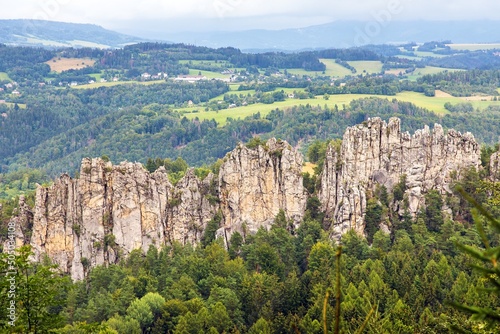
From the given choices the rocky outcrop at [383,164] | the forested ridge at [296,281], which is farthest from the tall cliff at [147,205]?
the rocky outcrop at [383,164]

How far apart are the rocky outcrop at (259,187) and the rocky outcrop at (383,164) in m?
3.72

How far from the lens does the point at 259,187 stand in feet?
267

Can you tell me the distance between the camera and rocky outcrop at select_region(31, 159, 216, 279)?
7775cm

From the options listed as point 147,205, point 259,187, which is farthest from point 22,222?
point 259,187

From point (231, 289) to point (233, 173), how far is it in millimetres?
20446

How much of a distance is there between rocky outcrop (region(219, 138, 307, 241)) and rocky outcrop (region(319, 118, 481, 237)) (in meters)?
3.72

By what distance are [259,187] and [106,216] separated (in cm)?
1898

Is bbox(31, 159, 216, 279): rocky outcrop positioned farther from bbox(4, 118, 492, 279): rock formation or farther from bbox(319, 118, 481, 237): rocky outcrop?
bbox(319, 118, 481, 237): rocky outcrop

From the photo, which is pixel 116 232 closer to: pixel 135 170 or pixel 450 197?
pixel 135 170

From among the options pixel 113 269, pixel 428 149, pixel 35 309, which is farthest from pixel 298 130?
pixel 35 309

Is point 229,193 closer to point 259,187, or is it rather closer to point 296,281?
point 259,187

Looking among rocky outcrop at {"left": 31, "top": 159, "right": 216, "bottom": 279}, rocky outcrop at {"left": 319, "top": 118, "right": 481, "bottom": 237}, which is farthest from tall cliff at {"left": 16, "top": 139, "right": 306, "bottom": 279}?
rocky outcrop at {"left": 319, "top": 118, "right": 481, "bottom": 237}

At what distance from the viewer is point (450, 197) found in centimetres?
7631

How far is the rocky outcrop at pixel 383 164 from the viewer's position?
7612 cm
